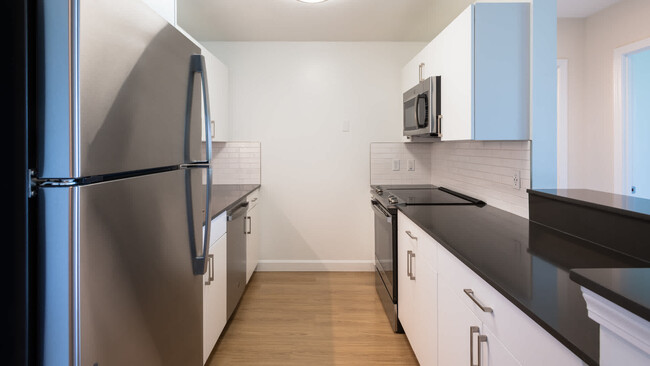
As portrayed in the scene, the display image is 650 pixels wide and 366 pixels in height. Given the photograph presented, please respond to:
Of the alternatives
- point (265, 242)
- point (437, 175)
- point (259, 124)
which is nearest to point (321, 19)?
point (259, 124)

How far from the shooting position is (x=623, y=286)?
23.6 inches

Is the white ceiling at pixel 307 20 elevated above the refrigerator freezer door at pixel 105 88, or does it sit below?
above

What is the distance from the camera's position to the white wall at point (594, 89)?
3.61 m

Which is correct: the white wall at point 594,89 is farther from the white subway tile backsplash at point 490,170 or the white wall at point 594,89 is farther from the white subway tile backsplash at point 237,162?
the white subway tile backsplash at point 237,162

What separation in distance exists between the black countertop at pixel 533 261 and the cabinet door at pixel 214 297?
1.17 metres

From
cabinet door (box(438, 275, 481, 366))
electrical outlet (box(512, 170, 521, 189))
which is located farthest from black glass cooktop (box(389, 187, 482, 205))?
cabinet door (box(438, 275, 481, 366))

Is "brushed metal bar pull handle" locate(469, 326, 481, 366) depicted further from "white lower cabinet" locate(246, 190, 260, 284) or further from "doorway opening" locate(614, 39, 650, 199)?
"doorway opening" locate(614, 39, 650, 199)

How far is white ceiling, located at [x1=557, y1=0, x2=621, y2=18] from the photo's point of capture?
140 inches

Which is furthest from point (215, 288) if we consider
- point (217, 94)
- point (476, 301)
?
point (217, 94)

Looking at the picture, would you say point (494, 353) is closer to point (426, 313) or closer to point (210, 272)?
point (426, 313)

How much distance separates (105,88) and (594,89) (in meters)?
4.21

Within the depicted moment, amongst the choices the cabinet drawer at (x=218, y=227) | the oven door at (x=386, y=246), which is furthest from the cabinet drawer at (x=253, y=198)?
the oven door at (x=386, y=246)

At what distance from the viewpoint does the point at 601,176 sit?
3826 mm

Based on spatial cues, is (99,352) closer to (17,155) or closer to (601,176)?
(17,155)
